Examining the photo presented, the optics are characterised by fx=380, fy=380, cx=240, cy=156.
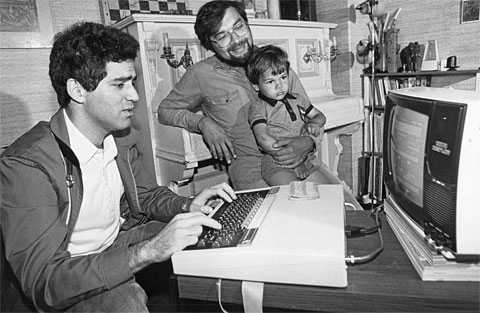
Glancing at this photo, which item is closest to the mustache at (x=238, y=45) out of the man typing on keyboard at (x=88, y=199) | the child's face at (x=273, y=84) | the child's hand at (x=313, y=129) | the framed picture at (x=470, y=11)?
the child's face at (x=273, y=84)

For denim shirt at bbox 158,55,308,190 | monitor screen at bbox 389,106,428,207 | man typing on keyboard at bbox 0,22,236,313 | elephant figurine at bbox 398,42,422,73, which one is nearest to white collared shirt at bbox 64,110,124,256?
man typing on keyboard at bbox 0,22,236,313

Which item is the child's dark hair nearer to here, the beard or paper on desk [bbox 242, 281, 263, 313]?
the beard

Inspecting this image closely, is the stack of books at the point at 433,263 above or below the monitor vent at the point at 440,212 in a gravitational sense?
below

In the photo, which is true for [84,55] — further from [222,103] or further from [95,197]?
[222,103]

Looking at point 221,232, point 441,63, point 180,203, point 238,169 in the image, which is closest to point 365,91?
point 441,63

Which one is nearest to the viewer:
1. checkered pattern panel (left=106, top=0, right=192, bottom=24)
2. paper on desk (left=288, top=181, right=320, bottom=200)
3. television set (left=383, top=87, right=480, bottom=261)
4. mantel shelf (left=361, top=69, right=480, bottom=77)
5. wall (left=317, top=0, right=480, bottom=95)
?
television set (left=383, top=87, right=480, bottom=261)

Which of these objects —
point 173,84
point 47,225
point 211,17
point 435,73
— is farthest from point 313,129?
point 435,73

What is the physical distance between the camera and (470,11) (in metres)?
3.10

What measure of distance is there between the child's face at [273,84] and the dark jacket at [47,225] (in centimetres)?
101

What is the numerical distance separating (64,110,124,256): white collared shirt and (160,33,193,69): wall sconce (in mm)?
863

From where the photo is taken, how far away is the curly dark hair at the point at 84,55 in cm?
135

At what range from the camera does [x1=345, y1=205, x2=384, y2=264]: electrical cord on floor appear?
927 mm

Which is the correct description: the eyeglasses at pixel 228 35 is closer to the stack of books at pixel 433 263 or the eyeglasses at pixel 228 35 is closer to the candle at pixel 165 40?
the candle at pixel 165 40

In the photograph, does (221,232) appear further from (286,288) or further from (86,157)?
(86,157)
